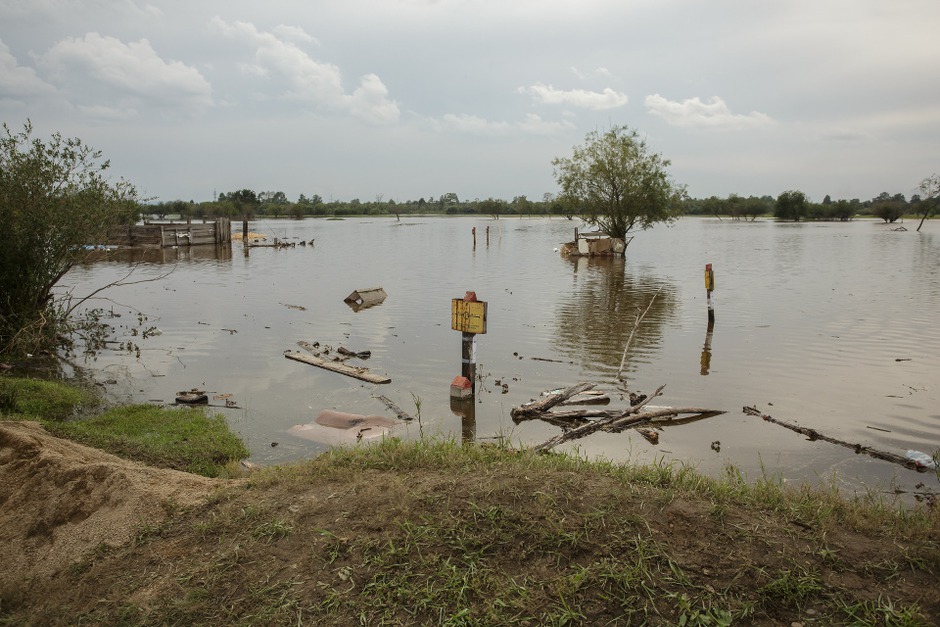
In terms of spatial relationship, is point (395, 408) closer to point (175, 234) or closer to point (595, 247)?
point (595, 247)

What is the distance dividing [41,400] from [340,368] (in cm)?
488

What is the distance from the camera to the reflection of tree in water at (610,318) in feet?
45.6

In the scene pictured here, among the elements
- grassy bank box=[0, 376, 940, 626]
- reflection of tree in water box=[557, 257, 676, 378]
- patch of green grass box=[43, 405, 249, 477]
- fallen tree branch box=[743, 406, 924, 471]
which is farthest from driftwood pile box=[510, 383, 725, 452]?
patch of green grass box=[43, 405, 249, 477]

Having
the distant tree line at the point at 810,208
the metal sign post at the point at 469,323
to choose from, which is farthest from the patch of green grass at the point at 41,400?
the distant tree line at the point at 810,208

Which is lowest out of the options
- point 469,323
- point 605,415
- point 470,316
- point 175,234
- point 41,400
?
point 605,415

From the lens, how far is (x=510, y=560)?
4.06m

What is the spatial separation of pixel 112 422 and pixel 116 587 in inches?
222

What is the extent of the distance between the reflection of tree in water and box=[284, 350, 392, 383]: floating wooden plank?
13.8ft

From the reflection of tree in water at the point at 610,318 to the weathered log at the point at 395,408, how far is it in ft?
13.9

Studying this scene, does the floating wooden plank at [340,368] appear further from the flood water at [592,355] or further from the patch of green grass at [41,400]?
the patch of green grass at [41,400]

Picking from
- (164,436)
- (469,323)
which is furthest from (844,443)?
(164,436)

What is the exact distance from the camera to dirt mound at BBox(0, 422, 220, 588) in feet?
15.4

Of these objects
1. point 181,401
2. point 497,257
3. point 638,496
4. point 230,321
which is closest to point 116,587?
point 638,496

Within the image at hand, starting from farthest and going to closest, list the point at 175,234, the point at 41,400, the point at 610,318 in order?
the point at 175,234
the point at 610,318
the point at 41,400
